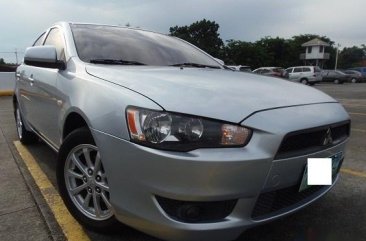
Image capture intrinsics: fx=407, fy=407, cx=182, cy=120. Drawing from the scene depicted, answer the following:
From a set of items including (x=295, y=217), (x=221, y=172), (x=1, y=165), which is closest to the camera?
(x=221, y=172)

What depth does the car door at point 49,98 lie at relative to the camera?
3373mm

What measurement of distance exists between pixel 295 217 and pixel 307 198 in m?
0.56

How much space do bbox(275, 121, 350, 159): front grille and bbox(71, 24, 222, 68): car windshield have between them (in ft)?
4.98

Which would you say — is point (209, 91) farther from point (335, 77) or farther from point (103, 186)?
point (335, 77)

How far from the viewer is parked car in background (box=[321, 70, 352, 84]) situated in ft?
126

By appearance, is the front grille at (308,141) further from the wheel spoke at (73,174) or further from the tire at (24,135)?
the tire at (24,135)

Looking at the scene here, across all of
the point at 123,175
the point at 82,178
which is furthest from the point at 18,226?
the point at 123,175

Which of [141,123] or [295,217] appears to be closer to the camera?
[141,123]

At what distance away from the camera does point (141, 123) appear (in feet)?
7.30

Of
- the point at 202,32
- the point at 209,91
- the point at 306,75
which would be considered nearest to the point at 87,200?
the point at 209,91

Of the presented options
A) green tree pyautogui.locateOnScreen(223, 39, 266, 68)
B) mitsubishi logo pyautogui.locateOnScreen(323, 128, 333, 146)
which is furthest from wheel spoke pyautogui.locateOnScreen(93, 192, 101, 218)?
green tree pyautogui.locateOnScreen(223, 39, 266, 68)

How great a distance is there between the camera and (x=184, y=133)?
216cm

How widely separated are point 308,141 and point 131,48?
1869mm

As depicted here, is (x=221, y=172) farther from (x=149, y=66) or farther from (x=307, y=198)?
(x=149, y=66)
